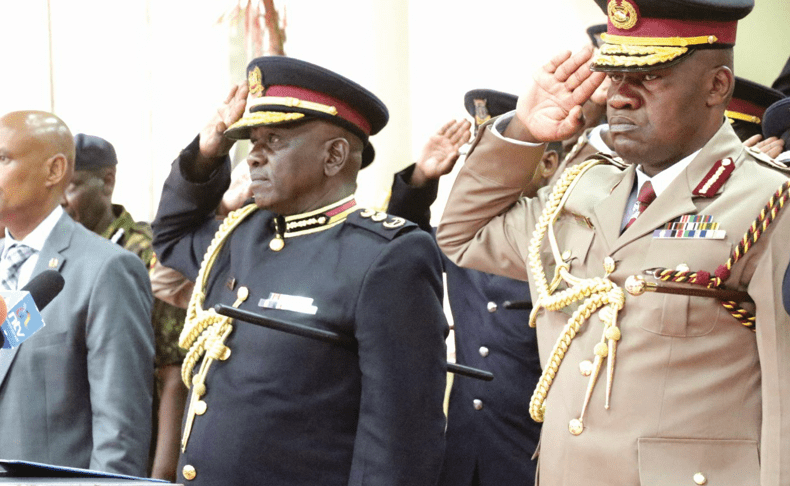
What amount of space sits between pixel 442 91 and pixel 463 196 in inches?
118

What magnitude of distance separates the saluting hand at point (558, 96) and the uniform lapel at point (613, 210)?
0.15m

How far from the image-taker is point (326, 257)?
8.84ft

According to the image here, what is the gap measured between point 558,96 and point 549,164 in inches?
53.3

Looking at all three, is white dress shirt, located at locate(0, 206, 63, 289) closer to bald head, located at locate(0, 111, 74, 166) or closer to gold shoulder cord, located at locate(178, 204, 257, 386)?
bald head, located at locate(0, 111, 74, 166)

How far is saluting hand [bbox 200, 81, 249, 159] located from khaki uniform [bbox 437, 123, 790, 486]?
3.07 feet

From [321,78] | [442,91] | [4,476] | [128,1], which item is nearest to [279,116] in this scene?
[321,78]

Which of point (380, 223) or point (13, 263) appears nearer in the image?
point (380, 223)

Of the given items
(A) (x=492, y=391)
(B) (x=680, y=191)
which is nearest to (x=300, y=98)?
(B) (x=680, y=191)

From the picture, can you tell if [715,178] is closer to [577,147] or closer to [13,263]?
[577,147]

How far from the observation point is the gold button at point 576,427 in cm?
227

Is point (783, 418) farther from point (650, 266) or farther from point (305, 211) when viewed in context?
point (305, 211)

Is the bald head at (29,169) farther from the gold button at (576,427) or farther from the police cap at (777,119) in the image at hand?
the police cap at (777,119)

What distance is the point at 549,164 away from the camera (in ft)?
12.7

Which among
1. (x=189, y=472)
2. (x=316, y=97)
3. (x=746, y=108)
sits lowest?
(x=189, y=472)
